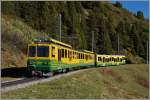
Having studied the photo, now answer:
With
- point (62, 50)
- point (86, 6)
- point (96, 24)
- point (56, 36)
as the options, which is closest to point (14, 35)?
point (62, 50)

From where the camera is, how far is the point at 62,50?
107 feet

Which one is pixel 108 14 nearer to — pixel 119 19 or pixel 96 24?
pixel 119 19

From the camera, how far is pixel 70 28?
303 ft

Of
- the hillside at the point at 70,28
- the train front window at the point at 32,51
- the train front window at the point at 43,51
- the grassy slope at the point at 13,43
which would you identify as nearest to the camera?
the train front window at the point at 43,51

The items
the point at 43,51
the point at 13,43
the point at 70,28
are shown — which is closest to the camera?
the point at 43,51

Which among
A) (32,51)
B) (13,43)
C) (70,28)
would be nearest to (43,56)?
(32,51)

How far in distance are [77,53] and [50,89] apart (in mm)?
18865

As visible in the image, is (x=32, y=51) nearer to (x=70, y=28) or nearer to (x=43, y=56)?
(x=43, y=56)

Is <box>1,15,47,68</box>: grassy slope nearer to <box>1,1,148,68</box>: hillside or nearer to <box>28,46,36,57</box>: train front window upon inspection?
<box>1,1,148,68</box>: hillside

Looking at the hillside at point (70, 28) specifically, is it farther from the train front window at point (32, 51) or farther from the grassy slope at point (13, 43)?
the train front window at point (32, 51)

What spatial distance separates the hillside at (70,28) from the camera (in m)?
49.6

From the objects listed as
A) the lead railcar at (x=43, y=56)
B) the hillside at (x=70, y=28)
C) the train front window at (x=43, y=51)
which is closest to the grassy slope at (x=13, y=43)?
the hillside at (x=70, y=28)

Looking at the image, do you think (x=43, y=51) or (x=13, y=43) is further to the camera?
(x=13, y=43)

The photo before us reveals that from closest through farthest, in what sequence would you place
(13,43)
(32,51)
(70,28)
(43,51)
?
1. (43,51)
2. (32,51)
3. (13,43)
4. (70,28)
